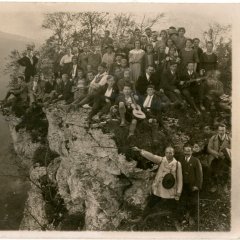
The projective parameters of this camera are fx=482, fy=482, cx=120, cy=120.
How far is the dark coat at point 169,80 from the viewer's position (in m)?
7.49

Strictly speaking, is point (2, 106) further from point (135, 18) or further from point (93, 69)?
point (135, 18)

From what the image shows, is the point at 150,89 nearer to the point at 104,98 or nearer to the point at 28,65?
the point at 104,98

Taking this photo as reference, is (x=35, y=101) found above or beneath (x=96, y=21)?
beneath

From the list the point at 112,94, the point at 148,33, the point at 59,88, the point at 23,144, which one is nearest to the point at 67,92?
the point at 59,88

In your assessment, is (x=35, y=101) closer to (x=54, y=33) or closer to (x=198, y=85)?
(x=54, y=33)

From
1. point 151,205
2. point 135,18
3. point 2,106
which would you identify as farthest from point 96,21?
point 151,205

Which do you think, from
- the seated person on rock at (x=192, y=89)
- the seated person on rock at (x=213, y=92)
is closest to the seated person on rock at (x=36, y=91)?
the seated person on rock at (x=192, y=89)

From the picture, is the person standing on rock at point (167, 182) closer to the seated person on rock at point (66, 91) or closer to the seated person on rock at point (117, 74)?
the seated person on rock at point (117, 74)

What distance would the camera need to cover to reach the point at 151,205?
7.41 metres

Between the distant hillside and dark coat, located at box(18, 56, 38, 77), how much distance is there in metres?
0.17

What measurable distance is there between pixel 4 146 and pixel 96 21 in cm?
245

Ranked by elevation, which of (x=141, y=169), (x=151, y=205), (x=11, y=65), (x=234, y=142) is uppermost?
(x=11, y=65)

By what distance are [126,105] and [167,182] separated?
4.41 ft

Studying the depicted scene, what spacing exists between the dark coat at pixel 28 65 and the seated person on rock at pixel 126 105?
1439 mm
